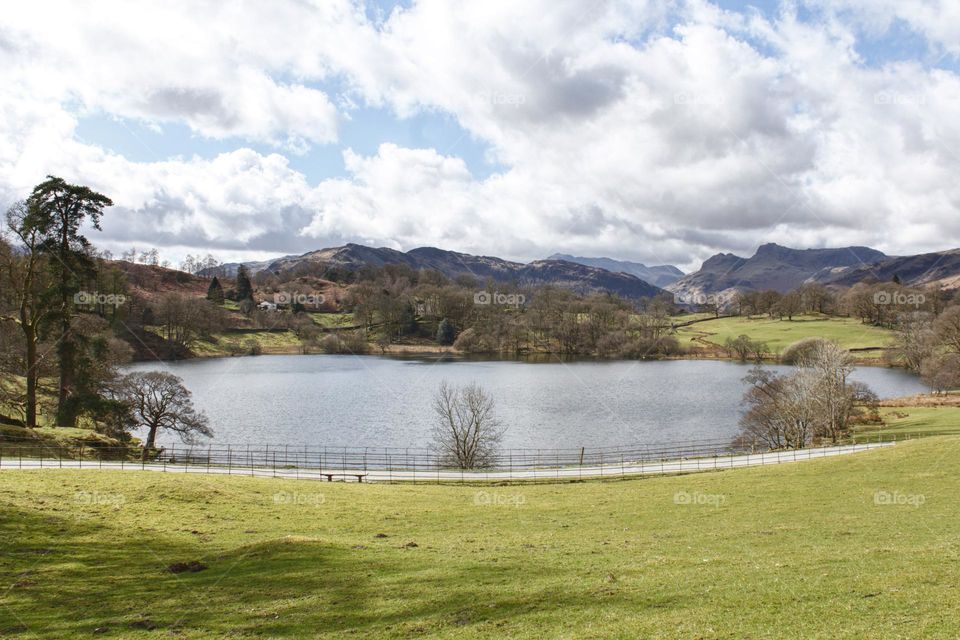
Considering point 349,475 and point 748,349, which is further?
point 748,349

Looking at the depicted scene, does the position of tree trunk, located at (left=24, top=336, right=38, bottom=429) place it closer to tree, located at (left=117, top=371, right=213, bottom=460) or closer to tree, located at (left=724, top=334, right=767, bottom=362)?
tree, located at (left=117, top=371, right=213, bottom=460)

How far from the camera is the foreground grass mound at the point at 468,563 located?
11062 millimetres

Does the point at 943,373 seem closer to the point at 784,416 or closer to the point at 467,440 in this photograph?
the point at 784,416

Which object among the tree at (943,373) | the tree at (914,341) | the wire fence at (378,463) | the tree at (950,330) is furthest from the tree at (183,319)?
the tree at (914,341)

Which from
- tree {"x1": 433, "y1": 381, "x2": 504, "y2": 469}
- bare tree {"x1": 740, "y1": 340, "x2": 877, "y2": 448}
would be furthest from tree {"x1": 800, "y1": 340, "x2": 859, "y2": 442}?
tree {"x1": 433, "y1": 381, "x2": 504, "y2": 469}

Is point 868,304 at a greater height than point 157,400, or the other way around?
point 868,304

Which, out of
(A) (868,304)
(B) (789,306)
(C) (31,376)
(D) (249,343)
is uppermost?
(B) (789,306)

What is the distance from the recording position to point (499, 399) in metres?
83.3

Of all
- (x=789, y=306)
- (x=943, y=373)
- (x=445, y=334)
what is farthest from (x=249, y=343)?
(x=789, y=306)

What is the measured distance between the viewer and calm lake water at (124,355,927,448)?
6288cm

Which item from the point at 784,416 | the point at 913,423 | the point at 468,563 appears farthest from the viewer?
the point at 784,416

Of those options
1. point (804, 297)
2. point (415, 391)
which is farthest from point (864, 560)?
point (804, 297)

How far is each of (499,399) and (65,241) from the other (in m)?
55.2

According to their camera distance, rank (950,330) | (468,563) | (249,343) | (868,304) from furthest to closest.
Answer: (249,343), (868,304), (950,330), (468,563)
